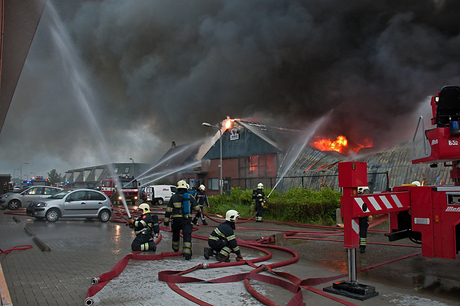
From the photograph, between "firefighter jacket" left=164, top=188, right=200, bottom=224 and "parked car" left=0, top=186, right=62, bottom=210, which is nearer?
"firefighter jacket" left=164, top=188, right=200, bottom=224

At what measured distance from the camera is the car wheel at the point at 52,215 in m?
14.0

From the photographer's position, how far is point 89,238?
402 inches

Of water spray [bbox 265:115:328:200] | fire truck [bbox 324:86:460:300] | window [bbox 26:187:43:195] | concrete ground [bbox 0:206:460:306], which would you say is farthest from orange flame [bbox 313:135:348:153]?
fire truck [bbox 324:86:460:300]

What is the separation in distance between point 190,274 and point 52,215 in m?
10.5

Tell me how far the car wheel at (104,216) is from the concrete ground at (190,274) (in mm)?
4729

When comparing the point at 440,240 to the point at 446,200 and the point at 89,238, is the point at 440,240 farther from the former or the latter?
the point at 89,238

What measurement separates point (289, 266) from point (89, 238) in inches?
255

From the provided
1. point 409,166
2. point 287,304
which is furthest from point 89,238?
point 409,166

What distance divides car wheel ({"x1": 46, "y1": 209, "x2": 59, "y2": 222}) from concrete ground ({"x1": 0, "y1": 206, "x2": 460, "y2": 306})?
13.7ft

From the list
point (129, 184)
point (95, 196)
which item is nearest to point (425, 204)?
point (95, 196)

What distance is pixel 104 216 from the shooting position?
14836 mm

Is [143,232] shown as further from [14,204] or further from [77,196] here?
[14,204]

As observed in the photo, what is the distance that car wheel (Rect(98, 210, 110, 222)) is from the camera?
48.3 feet

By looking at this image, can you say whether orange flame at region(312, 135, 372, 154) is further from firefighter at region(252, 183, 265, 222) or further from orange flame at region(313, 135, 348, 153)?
firefighter at region(252, 183, 265, 222)
